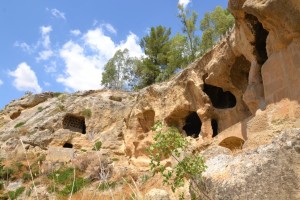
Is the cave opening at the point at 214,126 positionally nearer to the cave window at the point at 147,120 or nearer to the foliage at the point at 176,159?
the cave window at the point at 147,120

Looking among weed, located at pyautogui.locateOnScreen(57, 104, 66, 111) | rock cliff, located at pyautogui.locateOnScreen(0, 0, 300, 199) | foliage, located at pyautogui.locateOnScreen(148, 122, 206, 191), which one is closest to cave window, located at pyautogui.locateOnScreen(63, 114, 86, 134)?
rock cliff, located at pyautogui.locateOnScreen(0, 0, 300, 199)

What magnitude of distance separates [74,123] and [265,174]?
19.9 meters

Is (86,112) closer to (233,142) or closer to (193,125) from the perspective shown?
(193,125)

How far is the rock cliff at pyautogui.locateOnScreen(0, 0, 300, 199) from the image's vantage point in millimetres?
3670

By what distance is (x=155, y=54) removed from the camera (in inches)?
1097

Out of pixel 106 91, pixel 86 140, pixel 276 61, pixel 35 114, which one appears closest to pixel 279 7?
pixel 276 61

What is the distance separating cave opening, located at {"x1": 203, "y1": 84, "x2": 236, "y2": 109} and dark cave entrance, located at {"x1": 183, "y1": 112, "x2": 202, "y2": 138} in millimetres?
1623

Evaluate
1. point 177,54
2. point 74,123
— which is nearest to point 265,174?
point 74,123

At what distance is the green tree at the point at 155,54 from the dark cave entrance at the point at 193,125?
10.1 m

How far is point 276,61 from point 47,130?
49.8 feet

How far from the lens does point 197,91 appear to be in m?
13.7

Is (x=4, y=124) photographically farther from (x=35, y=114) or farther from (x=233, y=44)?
(x=233, y=44)

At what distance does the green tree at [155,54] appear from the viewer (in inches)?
1062

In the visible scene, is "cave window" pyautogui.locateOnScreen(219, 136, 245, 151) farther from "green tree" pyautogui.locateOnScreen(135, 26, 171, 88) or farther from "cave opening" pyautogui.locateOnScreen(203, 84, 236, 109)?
"green tree" pyautogui.locateOnScreen(135, 26, 171, 88)
